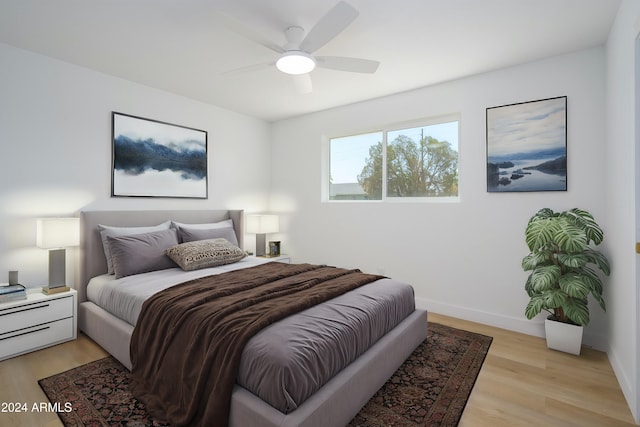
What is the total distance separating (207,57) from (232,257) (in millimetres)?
1954

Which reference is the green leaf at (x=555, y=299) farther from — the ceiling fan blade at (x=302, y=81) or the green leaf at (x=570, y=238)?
the ceiling fan blade at (x=302, y=81)

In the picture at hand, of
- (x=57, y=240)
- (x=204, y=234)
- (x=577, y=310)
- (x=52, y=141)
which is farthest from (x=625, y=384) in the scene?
(x=52, y=141)

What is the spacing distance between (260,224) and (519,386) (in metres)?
3.38

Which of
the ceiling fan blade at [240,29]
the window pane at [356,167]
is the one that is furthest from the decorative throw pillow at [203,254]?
the ceiling fan blade at [240,29]

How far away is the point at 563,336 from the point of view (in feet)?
8.50

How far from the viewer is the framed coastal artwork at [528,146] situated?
9.36 feet

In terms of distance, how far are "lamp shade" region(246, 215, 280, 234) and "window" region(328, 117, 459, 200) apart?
3.04 ft

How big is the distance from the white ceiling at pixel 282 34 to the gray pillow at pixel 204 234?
5.41 feet

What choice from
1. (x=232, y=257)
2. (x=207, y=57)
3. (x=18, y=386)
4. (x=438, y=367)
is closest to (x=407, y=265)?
(x=438, y=367)

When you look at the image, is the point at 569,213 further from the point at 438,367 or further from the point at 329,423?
the point at 329,423

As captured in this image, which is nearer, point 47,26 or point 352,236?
point 47,26

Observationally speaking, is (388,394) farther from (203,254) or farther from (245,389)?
(203,254)

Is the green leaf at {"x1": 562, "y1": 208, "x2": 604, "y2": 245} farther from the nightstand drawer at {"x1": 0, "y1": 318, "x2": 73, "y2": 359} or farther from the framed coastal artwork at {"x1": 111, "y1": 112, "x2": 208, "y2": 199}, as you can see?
the nightstand drawer at {"x1": 0, "y1": 318, "x2": 73, "y2": 359}

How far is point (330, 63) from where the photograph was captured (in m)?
2.42
